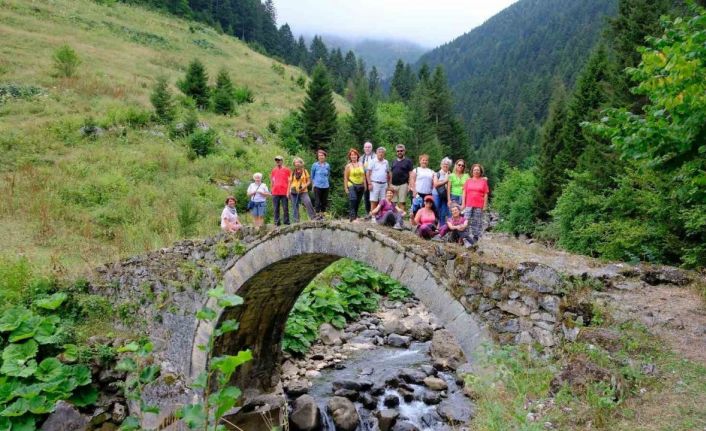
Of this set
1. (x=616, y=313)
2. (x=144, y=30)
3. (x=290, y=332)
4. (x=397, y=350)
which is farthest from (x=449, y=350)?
(x=144, y=30)

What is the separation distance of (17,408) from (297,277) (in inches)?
209

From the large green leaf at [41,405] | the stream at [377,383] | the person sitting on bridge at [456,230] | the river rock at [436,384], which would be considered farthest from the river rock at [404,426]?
the large green leaf at [41,405]

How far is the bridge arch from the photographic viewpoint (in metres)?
5.99

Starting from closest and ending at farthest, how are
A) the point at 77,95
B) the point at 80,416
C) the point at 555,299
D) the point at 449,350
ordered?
1. the point at 555,299
2. the point at 80,416
3. the point at 449,350
4. the point at 77,95

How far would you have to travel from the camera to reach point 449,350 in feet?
41.0

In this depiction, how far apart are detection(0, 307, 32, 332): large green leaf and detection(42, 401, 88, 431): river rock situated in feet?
5.72

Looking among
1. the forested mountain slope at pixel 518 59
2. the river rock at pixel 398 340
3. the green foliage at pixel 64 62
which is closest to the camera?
the river rock at pixel 398 340

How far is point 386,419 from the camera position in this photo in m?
9.51

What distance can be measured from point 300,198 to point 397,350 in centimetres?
600

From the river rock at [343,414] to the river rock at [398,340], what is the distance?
149 inches

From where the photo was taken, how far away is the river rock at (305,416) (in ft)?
31.0

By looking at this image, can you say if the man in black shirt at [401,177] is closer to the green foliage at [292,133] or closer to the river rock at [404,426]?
the river rock at [404,426]

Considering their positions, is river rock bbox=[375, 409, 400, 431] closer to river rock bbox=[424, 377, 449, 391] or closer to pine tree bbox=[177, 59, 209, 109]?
river rock bbox=[424, 377, 449, 391]

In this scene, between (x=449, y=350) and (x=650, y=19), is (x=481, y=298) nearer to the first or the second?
(x=449, y=350)
